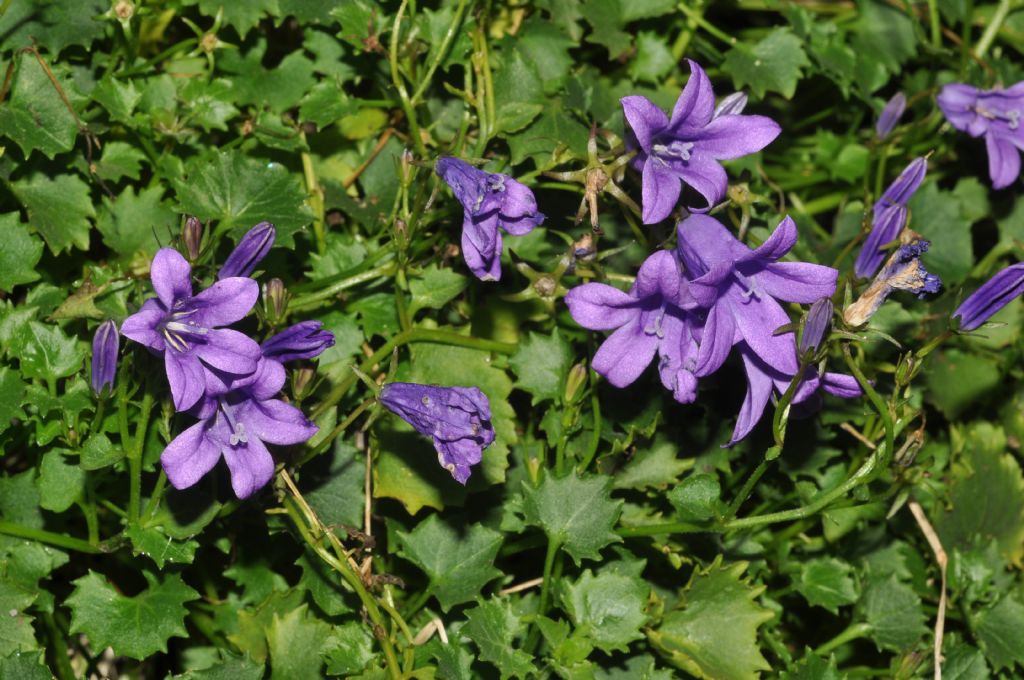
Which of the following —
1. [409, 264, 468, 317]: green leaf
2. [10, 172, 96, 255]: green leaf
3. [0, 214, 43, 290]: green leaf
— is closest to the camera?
[0, 214, 43, 290]: green leaf

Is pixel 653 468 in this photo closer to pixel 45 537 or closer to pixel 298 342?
pixel 298 342

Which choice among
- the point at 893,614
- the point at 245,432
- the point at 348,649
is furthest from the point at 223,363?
the point at 893,614

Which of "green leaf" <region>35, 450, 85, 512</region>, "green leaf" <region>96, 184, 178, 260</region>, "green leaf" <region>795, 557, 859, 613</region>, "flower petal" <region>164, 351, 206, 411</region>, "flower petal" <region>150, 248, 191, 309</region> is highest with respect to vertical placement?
"flower petal" <region>150, 248, 191, 309</region>

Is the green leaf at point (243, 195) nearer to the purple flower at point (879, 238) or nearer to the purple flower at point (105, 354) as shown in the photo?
the purple flower at point (105, 354)

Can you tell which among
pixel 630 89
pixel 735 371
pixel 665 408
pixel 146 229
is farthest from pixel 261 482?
pixel 630 89

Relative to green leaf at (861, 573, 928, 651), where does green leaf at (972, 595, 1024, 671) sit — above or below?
below

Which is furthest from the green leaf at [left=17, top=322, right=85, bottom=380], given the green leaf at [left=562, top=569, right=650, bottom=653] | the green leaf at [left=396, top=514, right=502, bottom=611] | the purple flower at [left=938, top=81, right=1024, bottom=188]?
the purple flower at [left=938, top=81, right=1024, bottom=188]

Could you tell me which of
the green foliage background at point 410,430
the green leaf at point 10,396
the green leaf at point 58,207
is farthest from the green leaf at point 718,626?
the green leaf at point 58,207

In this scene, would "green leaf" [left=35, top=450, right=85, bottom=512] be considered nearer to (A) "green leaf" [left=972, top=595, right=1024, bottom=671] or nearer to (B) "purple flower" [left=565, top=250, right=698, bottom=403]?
(B) "purple flower" [left=565, top=250, right=698, bottom=403]
